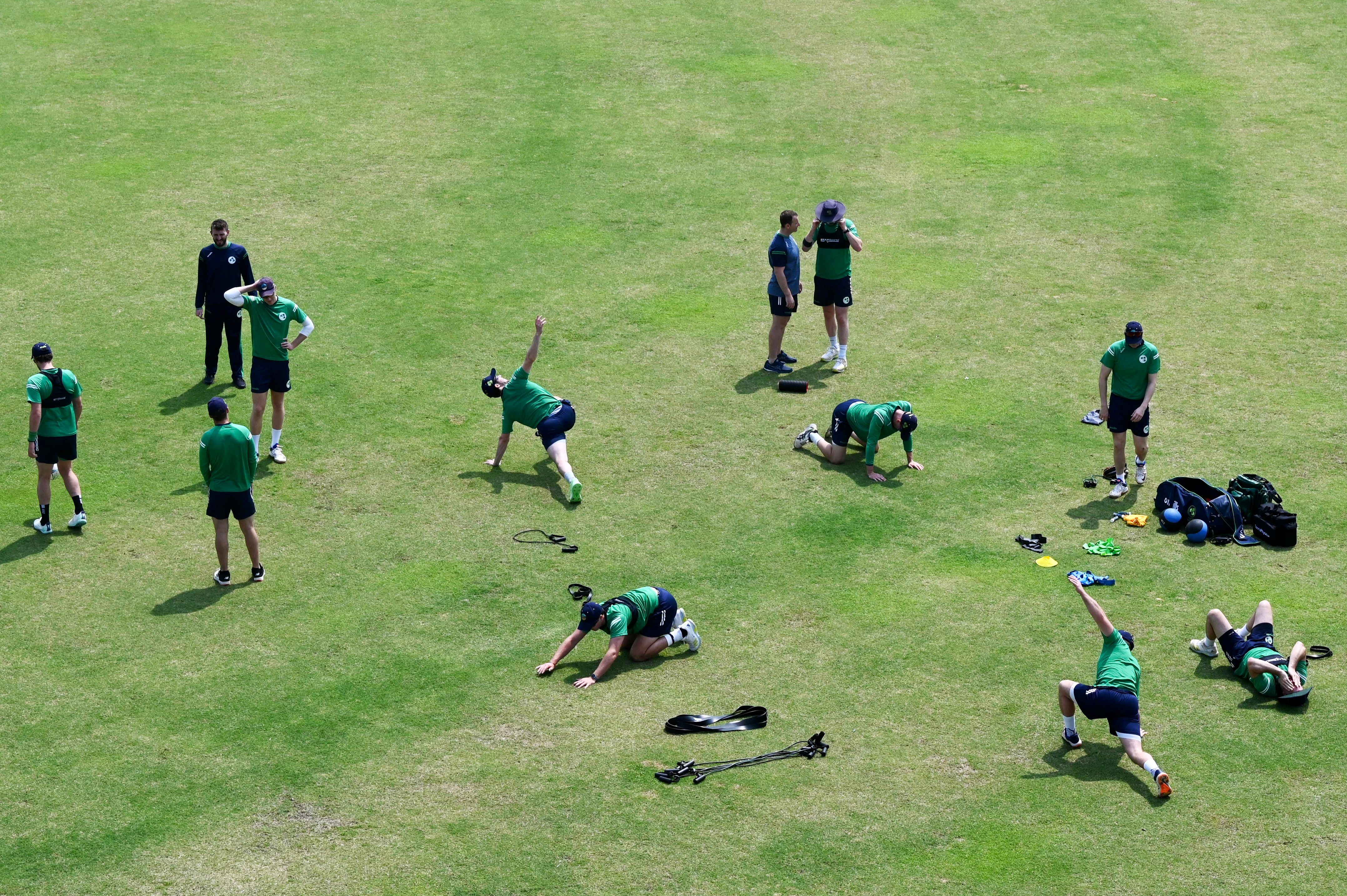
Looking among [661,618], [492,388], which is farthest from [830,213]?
[661,618]

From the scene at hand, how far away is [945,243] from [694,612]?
14.6 meters

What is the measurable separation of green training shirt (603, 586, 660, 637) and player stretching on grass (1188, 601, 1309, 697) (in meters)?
6.67

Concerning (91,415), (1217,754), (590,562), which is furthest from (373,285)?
(1217,754)

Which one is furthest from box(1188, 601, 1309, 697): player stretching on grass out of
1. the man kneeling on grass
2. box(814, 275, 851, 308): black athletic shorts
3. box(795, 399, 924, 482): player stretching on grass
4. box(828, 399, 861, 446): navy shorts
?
box(814, 275, 851, 308): black athletic shorts

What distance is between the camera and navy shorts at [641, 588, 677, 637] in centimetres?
1684

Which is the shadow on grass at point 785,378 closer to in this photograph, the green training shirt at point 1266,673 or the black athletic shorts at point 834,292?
the black athletic shorts at point 834,292

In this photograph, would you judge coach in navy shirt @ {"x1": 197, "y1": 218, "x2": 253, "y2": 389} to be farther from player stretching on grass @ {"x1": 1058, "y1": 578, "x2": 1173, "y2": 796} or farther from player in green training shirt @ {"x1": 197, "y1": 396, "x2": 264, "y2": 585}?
player stretching on grass @ {"x1": 1058, "y1": 578, "x2": 1173, "y2": 796}

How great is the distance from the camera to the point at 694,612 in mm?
18219

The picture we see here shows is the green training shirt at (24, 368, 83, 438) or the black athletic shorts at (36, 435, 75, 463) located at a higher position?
the green training shirt at (24, 368, 83, 438)

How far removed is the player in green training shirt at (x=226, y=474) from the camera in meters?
17.7

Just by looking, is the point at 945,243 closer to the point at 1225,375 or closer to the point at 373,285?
the point at 1225,375

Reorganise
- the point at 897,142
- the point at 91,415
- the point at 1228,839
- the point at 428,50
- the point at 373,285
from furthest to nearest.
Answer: the point at 428,50, the point at 897,142, the point at 373,285, the point at 91,415, the point at 1228,839

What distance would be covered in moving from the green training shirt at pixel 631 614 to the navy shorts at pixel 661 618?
4 cm

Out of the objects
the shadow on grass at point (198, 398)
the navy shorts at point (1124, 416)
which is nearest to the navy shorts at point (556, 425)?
the shadow on grass at point (198, 398)
